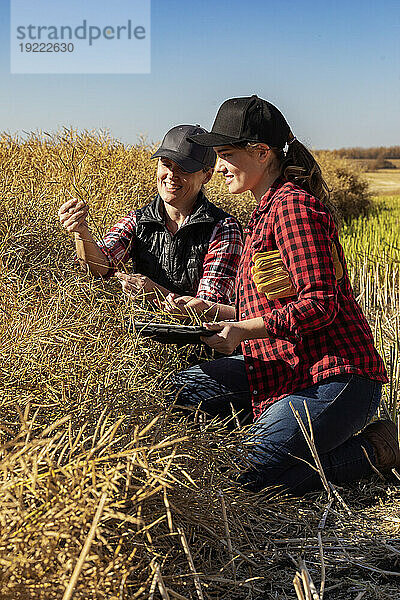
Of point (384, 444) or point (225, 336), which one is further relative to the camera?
point (384, 444)

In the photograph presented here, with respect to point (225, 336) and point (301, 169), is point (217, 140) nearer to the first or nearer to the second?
point (301, 169)

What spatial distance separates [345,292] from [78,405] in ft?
3.10

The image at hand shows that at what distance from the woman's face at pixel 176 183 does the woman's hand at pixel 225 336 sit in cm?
70

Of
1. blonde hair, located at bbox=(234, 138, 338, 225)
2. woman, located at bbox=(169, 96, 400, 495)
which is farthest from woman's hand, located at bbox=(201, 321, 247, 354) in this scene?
blonde hair, located at bbox=(234, 138, 338, 225)

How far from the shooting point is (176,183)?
2.44 m

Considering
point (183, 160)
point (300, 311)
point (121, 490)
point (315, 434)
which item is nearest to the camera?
point (121, 490)

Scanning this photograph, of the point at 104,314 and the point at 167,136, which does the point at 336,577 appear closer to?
the point at 104,314

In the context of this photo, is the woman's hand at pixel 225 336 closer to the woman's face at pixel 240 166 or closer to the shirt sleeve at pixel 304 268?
the shirt sleeve at pixel 304 268

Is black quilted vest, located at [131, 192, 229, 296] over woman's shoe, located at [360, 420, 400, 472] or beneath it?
over

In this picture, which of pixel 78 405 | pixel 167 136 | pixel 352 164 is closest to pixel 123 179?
pixel 167 136

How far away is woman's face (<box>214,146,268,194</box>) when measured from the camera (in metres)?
2.03

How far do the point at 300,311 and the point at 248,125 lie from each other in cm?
57

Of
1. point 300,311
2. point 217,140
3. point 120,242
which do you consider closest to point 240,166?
point 217,140

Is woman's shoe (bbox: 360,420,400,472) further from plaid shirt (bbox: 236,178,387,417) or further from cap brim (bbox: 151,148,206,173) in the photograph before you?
cap brim (bbox: 151,148,206,173)
